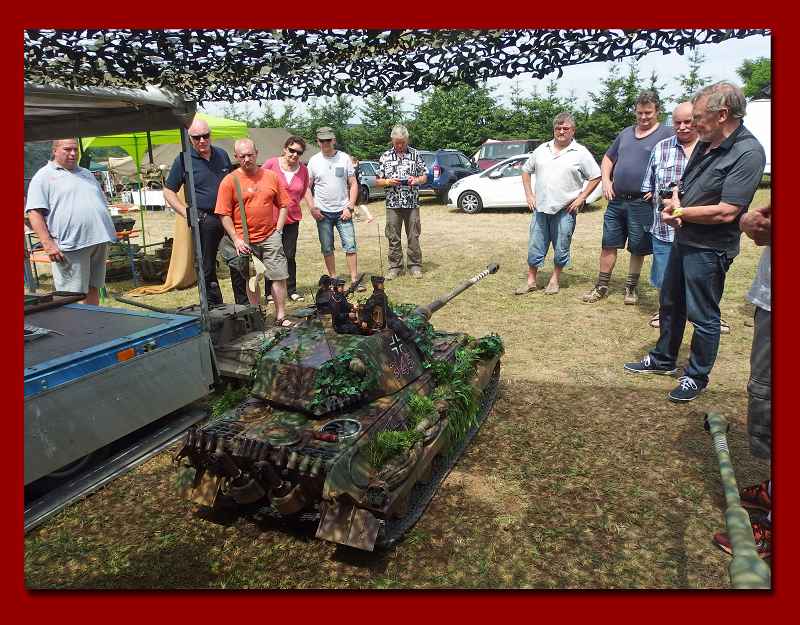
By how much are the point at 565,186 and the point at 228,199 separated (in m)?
4.29

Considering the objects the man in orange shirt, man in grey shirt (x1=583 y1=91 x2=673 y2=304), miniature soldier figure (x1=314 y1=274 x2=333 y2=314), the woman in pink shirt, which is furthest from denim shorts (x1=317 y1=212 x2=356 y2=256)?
miniature soldier figure (x1=314 y1=274 x2=333 y2=314)

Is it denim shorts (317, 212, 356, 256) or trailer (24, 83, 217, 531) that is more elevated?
denim shorts (317, 212, 356, 256)

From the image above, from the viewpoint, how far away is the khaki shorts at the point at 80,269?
20.5ft

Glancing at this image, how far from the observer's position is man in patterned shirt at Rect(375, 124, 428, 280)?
925cm

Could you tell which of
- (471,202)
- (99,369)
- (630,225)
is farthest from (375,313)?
(471,202)

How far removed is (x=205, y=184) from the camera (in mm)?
7207

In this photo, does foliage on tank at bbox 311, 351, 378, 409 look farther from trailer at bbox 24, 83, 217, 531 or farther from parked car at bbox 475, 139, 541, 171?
parked car at bbox 475, 139, 541, 171

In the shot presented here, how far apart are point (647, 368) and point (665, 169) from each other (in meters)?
2.24

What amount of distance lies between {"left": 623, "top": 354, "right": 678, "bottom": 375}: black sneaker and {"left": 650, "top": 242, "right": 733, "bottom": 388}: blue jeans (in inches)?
17.0

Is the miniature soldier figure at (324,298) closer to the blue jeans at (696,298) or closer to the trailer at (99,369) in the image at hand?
the trailer at (99,369)

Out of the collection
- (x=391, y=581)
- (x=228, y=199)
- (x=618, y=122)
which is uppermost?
(x=618, y=122)

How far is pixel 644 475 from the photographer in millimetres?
4379

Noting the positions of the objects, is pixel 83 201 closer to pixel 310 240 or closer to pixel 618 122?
pixel 310 240

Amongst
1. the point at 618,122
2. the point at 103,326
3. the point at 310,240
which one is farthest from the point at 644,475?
the point at 618,122
